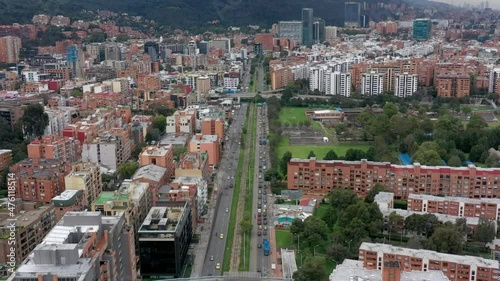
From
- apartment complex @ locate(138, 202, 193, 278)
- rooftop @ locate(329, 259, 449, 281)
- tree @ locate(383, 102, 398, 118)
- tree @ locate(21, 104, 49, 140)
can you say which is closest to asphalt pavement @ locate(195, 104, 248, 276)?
apartment complex @ locate(138, 202, 193, 278)

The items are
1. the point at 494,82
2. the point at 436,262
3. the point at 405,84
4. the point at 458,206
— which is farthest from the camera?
the point at 494,82

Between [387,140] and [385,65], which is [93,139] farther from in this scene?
[385,65]

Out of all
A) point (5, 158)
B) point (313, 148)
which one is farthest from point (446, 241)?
point (5, 158)

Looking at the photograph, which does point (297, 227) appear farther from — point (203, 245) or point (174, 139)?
point (174, 139)

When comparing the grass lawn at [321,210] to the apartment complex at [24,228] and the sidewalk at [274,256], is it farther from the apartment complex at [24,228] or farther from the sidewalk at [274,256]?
the apartment complex at [24,228]

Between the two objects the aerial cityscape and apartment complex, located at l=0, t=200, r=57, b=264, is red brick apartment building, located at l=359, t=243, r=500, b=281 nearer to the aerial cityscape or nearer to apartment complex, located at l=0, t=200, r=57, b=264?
the aerial cityscape

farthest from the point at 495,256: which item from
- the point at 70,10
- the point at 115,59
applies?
the point at 70,10

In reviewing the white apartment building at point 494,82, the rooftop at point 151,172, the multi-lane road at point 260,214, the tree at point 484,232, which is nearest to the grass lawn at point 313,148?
the multi-lane road at point 260,214
